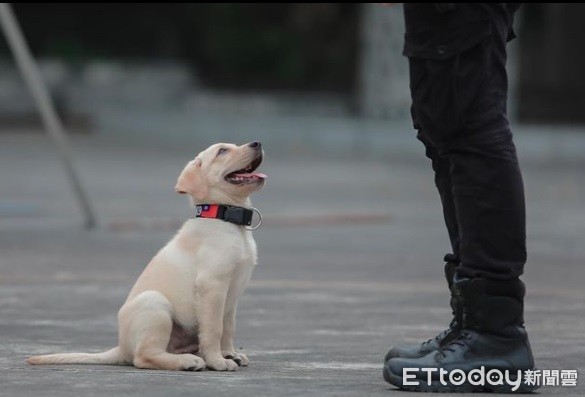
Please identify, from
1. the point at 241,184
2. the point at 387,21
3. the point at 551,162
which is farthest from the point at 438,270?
the point at 387,21

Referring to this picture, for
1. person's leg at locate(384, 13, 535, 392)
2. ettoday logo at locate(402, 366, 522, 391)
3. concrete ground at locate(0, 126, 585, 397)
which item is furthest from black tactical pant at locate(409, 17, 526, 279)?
concrete ground at locate(0, 126, 585, 397)

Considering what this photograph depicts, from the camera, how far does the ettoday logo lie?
5.03 metres

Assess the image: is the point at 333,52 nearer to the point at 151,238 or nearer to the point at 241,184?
the point at 151,238

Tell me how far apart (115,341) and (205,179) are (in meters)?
1.16

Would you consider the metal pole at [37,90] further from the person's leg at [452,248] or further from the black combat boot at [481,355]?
the black combat boot at [481,355]

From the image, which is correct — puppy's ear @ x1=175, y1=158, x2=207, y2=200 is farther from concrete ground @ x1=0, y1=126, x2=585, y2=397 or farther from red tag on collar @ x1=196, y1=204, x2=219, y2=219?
concrete ground @ x1=0, y1=126, x2=585, y2=397

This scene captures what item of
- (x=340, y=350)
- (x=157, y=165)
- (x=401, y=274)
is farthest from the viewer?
(x=157, y=165)

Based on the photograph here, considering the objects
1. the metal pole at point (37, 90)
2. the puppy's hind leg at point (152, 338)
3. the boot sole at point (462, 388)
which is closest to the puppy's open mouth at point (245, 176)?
the puppy's hind leg at point (152, 338)

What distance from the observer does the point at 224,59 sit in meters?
31.9

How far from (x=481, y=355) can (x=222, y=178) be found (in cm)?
130

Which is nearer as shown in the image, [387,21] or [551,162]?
[551,162]

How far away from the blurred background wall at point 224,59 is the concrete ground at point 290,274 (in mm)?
9418

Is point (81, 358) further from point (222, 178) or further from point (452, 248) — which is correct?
point (452, 248)

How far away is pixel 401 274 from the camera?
997cm
